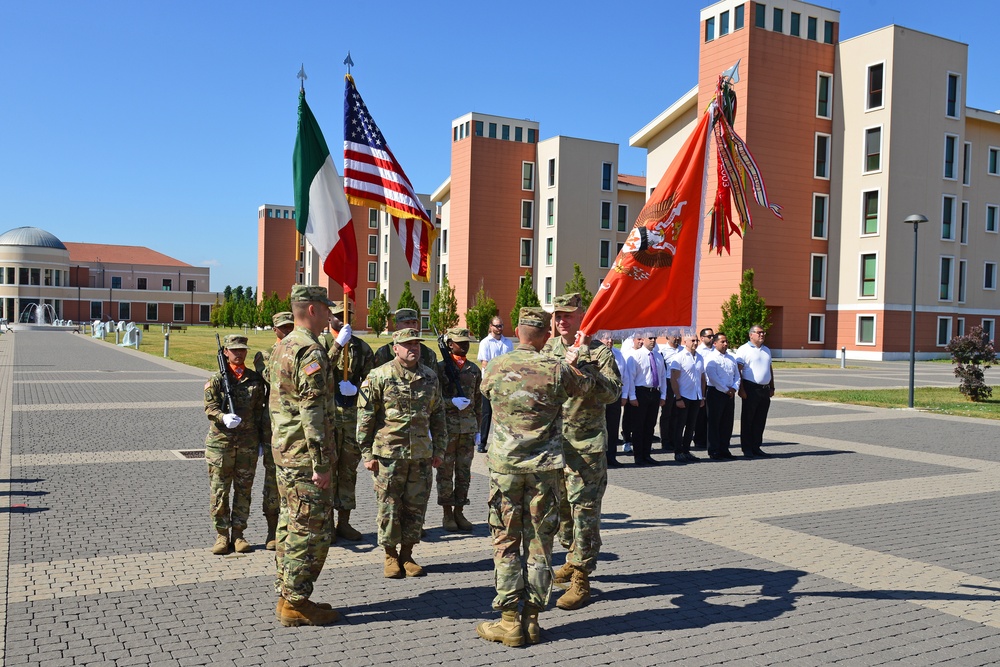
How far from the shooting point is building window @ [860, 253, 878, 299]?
4462 cm

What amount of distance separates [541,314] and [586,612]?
83.8 inches

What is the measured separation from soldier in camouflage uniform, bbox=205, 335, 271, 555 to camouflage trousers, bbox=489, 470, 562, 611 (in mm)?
2830

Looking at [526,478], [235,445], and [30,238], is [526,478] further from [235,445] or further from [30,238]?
[30,238]

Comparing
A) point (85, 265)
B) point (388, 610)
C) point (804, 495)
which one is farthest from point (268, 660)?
point (85, 265)

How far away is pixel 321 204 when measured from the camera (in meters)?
7.74

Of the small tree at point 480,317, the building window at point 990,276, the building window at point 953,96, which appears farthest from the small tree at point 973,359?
the small tree at point 480,317

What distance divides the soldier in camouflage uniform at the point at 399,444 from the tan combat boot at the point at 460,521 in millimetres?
1538

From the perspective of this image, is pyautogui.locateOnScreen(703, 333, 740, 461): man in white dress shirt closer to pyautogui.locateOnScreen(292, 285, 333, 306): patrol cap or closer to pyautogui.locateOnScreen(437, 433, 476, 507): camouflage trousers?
pyautogui.locateOnScreen(437, 433, 476, 507): camouflage trousers

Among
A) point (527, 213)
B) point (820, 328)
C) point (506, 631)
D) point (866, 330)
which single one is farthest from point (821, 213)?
point (506, 631)

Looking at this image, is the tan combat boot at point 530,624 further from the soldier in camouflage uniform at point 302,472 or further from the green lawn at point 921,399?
the green lawn at point 921,399

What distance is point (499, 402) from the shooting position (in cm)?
543

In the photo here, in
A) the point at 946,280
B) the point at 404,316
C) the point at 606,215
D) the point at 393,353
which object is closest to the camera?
the point at 393,353

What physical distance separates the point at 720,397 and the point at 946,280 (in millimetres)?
40786

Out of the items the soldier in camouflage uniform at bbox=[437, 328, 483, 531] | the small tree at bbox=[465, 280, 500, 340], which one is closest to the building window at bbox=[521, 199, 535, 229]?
the small tree at bbox=[465, 280, 500, 340]
